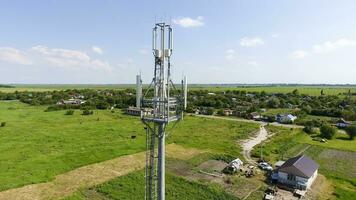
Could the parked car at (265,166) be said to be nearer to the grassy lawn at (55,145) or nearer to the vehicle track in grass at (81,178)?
the vehicle track in grass at (81,178)

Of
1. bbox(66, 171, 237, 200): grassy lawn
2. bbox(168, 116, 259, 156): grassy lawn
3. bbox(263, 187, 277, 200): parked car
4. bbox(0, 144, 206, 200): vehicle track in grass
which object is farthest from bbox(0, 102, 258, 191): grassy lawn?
bbox(263, 187, 277, 200): parked car

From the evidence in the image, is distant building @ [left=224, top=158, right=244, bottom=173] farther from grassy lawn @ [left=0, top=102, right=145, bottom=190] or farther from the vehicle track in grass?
grassy lawn @ [left=0, top=102, right=145, bottom=190]

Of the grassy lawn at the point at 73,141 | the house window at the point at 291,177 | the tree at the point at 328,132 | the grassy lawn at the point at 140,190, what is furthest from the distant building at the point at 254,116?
the grassy lawn at the point at 140,190

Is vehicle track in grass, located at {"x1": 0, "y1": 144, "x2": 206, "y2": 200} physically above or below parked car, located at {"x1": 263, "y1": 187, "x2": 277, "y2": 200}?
above

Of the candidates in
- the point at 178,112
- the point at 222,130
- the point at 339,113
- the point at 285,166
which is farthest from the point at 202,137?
the point at 339,113

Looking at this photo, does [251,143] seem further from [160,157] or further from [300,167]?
[160,157]

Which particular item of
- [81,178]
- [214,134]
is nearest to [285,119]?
[214,134]

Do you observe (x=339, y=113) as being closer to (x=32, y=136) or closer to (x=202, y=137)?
(x=202, y=137)
